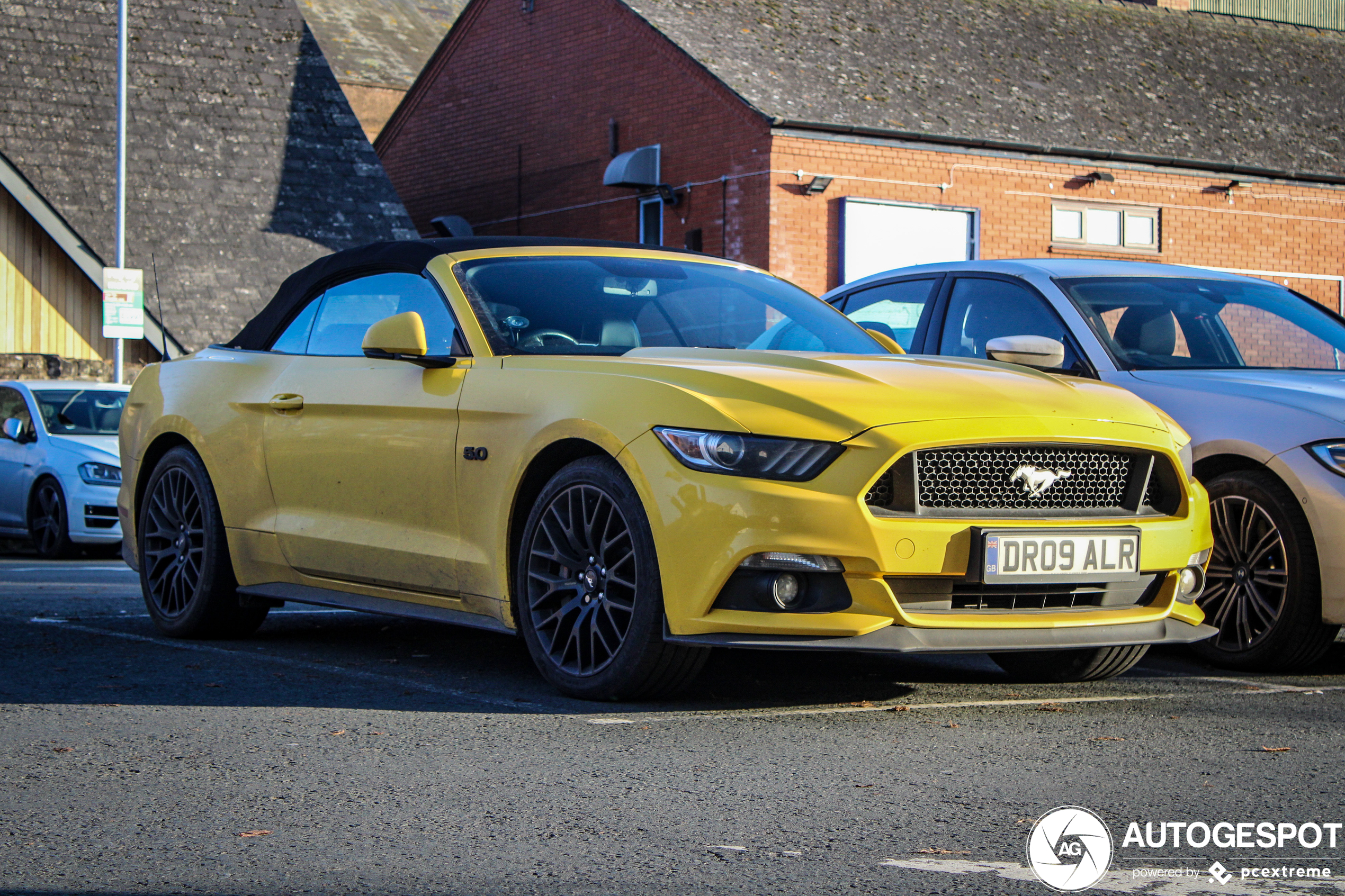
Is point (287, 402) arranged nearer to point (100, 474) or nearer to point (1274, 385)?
point (1274, 385)

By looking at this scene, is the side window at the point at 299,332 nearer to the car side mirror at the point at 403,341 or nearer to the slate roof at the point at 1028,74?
the car side mirror at the point at 403,341

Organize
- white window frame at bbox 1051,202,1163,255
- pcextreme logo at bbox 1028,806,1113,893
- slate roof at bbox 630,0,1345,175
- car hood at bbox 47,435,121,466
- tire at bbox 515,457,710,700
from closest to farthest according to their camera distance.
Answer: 1. pcextreme logo at bbox 1028,806,1113,893
2. tire at bbox 515,457,710,700
3. car hood at bbox 47,435,121,466
4. slate roof at bbox 630,0,1345,175
5. white window frame at bbox 1051,202,1163,255

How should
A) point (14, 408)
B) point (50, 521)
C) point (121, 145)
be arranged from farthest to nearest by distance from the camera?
point (121, 145) < point (14, 408) < point (50, 521)

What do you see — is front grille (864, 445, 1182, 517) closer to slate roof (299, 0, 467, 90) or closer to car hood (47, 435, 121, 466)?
car hood (47, 435, 121, 466)

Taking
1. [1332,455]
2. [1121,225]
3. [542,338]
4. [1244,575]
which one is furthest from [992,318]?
[1121,225]

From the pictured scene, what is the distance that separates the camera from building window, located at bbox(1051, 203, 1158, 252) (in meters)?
27.9

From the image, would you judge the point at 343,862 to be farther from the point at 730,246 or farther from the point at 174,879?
the point at 730,246

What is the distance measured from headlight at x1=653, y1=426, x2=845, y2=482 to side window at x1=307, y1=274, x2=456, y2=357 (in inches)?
61.2

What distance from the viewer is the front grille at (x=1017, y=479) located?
5.30 m

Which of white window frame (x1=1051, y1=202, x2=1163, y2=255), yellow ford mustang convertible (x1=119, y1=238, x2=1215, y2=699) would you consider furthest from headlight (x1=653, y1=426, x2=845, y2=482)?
white window frame (x1=1051, y1=202, x2=1163, y2=255)

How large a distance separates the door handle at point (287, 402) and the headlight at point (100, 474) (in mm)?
8297

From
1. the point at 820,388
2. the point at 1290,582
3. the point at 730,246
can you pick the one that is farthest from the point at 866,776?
the point at 730,246

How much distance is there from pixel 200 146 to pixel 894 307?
1984 centimetres

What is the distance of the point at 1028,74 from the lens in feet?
95.6
